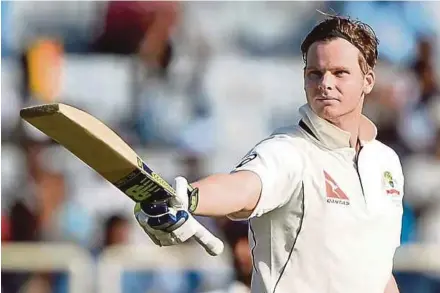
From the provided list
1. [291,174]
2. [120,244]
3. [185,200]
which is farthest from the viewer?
[120,244]

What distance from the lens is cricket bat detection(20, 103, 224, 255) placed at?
7.71 feet

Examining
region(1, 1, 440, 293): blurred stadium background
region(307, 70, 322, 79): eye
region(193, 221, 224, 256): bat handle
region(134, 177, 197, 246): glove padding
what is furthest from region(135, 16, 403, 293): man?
region(1, 1, 440, 293): blurred stadium background

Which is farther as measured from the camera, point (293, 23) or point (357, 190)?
point (293, 23)

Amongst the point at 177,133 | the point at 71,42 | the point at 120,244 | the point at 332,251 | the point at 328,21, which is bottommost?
the point at 120,244

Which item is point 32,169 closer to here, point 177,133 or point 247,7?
point 177,133

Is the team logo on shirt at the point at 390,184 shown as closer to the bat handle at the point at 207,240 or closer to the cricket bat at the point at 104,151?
the bat handle at the point at 207,240

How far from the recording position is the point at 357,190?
3145mm

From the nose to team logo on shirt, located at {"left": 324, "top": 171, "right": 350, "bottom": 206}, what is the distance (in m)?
0.25

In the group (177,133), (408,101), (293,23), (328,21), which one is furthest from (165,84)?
(328,21)

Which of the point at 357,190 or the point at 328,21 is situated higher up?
the point at 328,21

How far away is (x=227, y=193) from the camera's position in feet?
8.67

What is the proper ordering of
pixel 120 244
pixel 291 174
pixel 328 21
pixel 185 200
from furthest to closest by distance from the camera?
pixel 120 244 → pixel 328 21 → pixel 291 174 → pixel 185 200

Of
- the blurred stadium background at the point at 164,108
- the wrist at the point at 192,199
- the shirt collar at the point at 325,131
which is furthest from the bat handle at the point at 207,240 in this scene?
the blurred stadium background at the point at 164,108

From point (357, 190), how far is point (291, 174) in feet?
0.91
